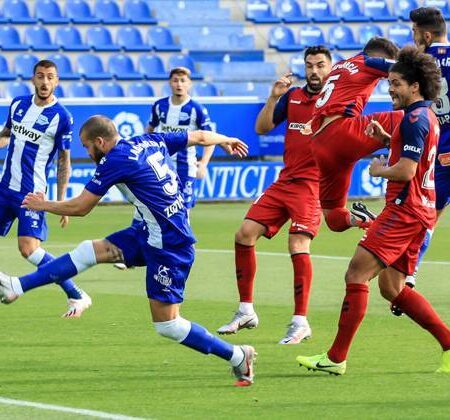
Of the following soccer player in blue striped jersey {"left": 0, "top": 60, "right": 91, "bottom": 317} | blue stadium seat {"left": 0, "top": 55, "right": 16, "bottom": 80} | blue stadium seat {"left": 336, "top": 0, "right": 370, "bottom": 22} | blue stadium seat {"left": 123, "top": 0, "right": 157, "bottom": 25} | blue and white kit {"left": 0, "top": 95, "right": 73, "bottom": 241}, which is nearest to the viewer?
soccer player in blue striped jersey {"left": 0, "top": 60, "right": 91, "bottom": 317}

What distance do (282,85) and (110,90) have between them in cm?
1658

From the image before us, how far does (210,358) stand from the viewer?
9.15m

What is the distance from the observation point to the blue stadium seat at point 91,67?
27000 mm

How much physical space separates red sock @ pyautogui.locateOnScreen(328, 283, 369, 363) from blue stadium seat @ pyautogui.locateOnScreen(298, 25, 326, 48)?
22097mm

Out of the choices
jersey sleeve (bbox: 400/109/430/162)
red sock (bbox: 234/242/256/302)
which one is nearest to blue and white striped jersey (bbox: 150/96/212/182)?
red sock (bbox: 234/242/256/302)

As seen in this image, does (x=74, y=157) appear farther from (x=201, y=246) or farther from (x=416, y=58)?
(x=416, y=58)

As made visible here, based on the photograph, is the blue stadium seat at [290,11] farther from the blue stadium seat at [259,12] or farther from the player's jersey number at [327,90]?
the player's jersey number at [327,90]

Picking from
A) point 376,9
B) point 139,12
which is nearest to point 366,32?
point 376,9

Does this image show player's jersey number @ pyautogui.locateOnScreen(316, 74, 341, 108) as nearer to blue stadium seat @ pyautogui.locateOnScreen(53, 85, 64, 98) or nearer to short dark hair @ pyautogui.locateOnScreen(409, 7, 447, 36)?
short dark hair @ pyautogui.locateOnScreen(409, 7, 447, 36)

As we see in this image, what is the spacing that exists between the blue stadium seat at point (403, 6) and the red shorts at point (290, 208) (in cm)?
2170

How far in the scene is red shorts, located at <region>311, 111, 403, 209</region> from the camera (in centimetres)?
974

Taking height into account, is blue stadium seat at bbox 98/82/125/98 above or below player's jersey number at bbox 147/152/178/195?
below

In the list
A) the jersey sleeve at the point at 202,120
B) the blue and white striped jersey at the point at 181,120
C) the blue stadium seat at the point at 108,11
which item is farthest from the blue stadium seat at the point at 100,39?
the jersey sleeve at the point at 202,120

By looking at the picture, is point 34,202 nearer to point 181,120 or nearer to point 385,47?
point 385,47
